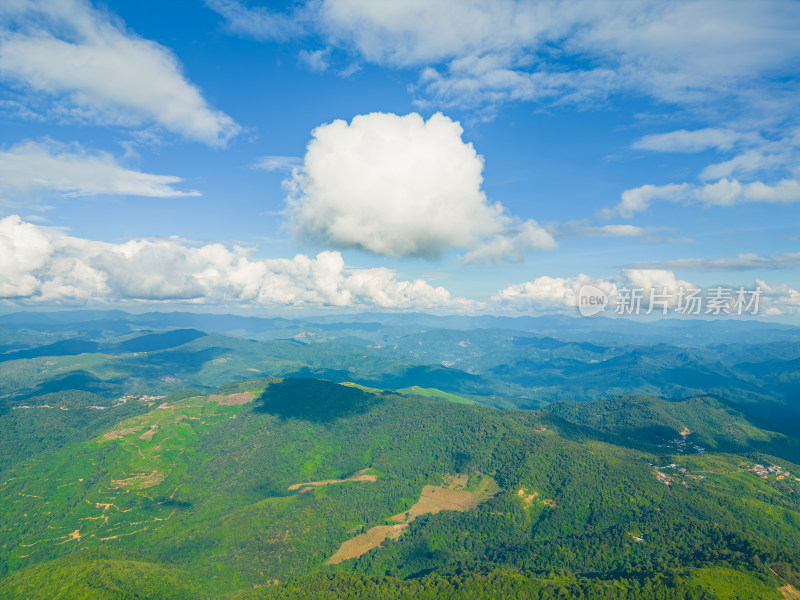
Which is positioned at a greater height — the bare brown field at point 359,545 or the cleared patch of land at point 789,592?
the cleared patch of land at point 789,592

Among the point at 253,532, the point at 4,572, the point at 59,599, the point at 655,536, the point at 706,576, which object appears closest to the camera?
the point at 706,576

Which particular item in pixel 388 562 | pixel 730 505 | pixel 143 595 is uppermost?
pixel 730 505

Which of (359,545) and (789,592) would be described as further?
(359,545)

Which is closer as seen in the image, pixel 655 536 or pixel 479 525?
pixel 655 536

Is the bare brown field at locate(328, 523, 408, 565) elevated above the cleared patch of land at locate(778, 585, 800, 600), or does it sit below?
below

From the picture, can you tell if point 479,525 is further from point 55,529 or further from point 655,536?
point 55,529

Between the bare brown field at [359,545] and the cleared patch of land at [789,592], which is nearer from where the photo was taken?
the cleared patch of land at [789,592]

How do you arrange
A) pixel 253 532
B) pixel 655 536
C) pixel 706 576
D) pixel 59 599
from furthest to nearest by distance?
pixel 253 532
pixel 655 536
pixel 59 599
pixel 706 576

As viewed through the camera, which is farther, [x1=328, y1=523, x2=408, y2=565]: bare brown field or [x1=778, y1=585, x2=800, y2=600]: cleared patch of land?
[x1=328, y1=523, x2=408, y2=565]: bare brown field

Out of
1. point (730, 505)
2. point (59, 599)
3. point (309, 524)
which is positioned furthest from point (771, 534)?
point (59, 599)

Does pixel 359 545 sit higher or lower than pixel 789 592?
lower

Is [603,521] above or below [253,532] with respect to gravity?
above
